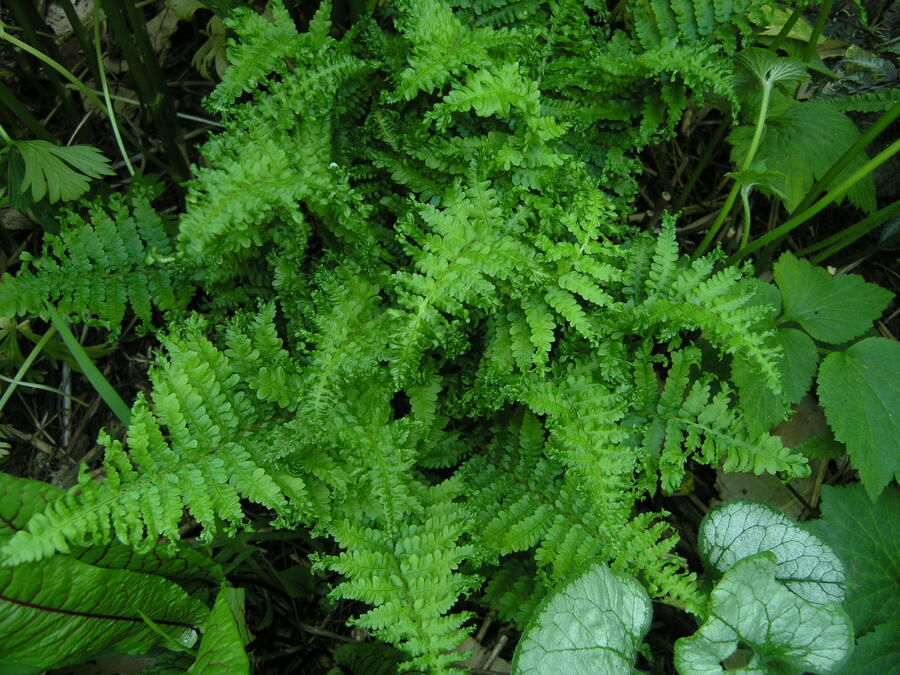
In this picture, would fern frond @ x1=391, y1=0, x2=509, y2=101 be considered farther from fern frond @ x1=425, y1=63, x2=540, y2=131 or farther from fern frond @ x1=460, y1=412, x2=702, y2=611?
fern frond @ x1=460, y1=412, x2=702, y2=611

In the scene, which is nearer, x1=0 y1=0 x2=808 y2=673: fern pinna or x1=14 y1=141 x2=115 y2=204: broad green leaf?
x1=0 y1=0 x2=808 y2=673: fern pinna

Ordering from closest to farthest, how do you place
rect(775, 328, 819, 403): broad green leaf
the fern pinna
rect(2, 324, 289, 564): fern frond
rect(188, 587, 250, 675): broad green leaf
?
rect(2, 324, 289, 564): fern frond → rect(188, 587, 250, 675): broad green leaf → the fern pinna → rect(775, 328, 819, 403): broad green leaf

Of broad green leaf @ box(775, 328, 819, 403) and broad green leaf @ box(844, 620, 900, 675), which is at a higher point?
broad green leaf @ box(775, 328, 819, 403)

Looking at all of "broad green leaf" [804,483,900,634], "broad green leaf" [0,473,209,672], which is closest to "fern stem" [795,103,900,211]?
"broad green leaf" [804,483,900,634]

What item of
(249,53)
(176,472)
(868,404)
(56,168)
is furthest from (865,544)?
(56,168)

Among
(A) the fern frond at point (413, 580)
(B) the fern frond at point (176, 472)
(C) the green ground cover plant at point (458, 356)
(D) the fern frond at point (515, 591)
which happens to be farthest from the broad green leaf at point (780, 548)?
(B) the fern frond at point (176, 472)

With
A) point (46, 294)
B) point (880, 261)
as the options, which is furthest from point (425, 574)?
point (880, 261)

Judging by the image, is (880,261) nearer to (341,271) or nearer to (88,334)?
(341,271)

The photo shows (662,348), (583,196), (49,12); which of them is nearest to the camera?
(583,196)
